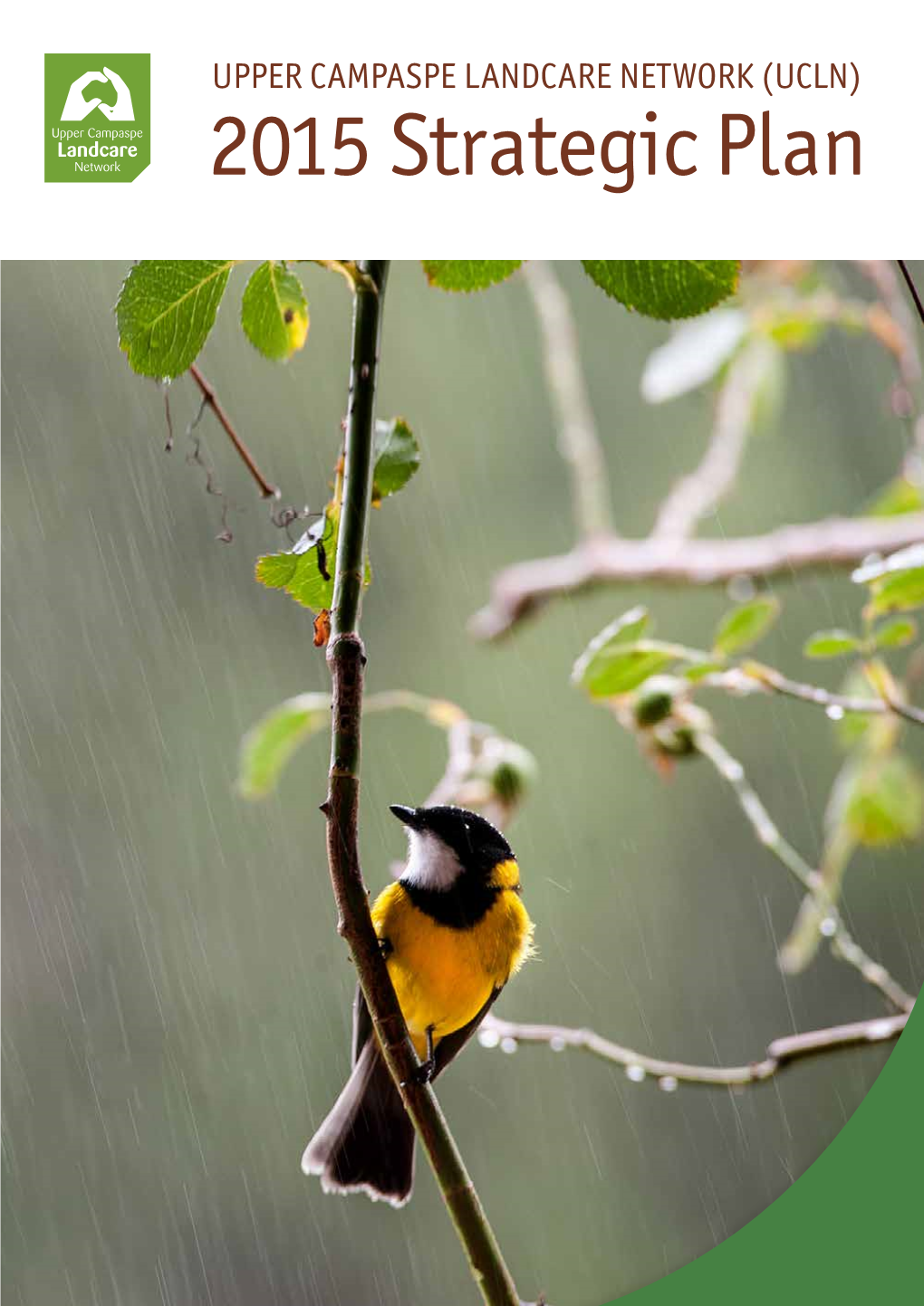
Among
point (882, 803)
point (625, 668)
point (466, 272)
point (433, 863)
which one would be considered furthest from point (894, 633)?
point (433, 863)

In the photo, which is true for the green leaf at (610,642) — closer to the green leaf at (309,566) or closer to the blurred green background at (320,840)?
the green leaf at (309,566)

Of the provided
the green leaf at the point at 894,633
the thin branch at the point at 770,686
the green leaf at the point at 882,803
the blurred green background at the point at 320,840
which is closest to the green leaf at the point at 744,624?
the thin branch at the point at 770,686

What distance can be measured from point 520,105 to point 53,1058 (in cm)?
498

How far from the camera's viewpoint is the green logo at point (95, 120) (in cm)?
163

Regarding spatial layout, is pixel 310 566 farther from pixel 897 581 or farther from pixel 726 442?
pixel 726 442

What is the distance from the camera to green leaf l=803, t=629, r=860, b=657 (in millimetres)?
1473

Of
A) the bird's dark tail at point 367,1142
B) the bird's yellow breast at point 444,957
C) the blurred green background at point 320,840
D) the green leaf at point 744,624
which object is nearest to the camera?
the green leaf at point 744,624

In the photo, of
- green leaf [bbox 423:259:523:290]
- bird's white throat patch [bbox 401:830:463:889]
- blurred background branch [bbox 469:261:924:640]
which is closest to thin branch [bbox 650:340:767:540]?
blurred background branch [bbox 469:261:924:640]

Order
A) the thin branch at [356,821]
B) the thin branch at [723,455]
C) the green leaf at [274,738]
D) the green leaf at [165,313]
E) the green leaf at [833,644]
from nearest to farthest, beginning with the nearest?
the thin branch at [356,821], the green leaf at [165,313], the green leaf at [833,644], the green leaf at [274,738], the thin branch at [723,455]

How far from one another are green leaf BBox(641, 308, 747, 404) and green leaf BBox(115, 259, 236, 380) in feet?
3.21

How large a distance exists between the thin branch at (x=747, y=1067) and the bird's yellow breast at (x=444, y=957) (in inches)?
13.2

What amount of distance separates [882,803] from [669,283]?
0.99 m

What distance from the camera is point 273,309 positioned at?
1.24 m

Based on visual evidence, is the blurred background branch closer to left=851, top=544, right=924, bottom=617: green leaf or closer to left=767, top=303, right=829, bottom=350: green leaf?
left=767, top=303, right=829, bottom=350: green leaf
